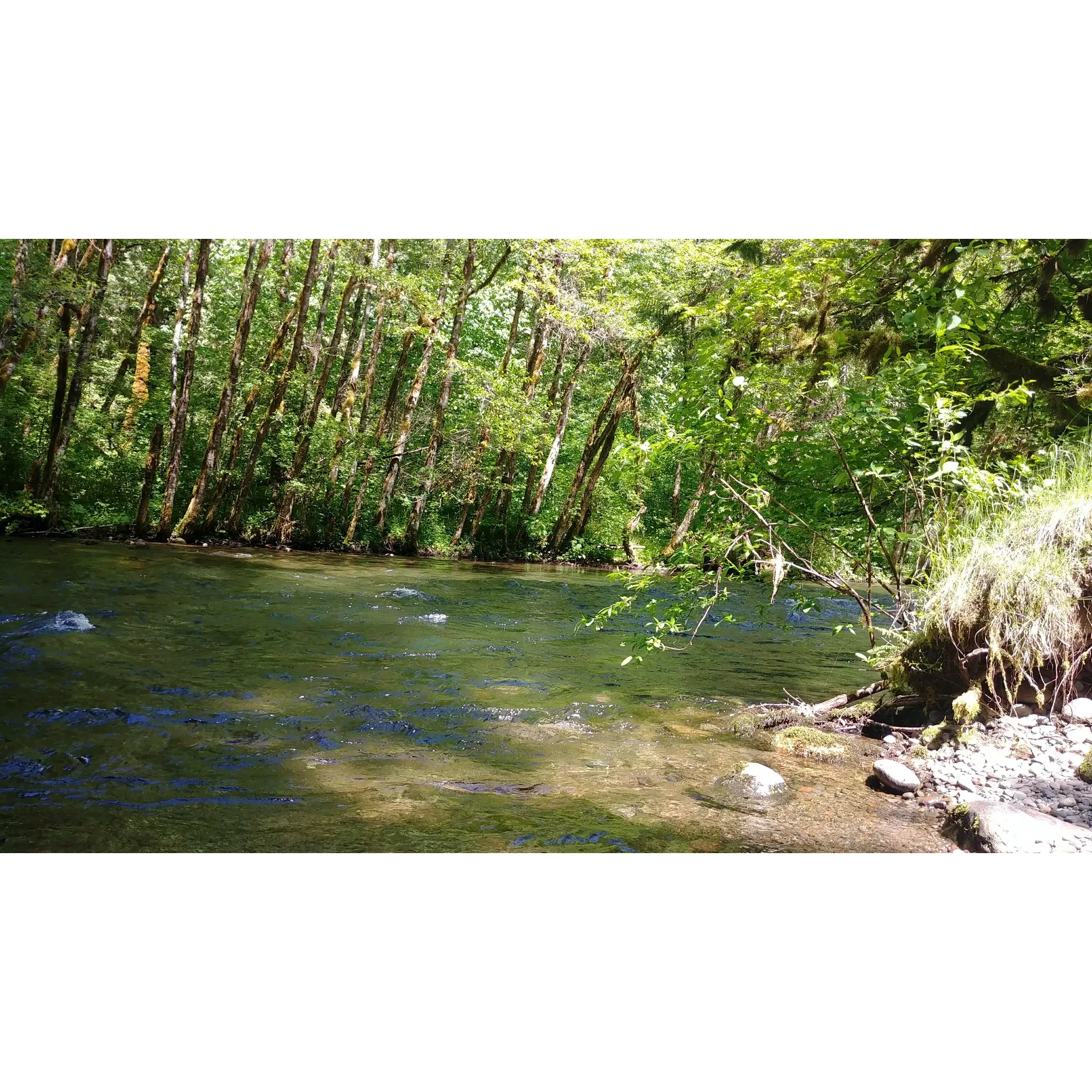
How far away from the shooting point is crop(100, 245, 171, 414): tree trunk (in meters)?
5.91

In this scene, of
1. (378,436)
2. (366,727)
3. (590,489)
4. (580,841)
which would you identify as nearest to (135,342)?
Result: (366,727)

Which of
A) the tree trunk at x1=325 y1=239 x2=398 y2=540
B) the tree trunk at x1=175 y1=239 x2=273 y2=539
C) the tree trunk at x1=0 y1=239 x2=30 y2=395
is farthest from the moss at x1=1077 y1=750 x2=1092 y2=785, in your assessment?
the tree trunk at x1=325 y1=239 x2=398 y2=540

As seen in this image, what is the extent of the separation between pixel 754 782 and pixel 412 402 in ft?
30.2

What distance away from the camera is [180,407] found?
22.5ft

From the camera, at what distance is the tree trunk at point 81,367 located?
5.27 m

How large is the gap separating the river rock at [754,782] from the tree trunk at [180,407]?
5.64 meters

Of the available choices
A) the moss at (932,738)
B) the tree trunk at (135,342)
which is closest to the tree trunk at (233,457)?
the tree trunk at (135,342)

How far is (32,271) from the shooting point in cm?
462

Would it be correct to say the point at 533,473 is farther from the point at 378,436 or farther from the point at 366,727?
the point at 366,727

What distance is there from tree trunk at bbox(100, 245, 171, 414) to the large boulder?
6197 mm

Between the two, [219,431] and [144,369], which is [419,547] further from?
[144,369]
